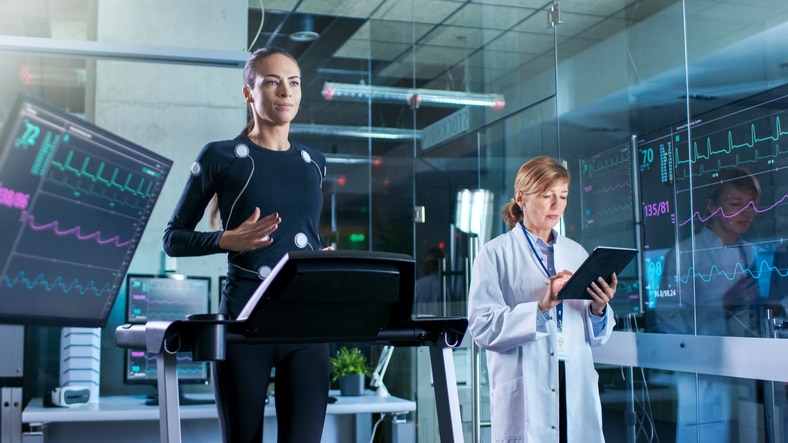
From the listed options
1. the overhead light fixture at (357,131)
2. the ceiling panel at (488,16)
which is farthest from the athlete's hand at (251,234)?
the overhead light fixture at (357,131)

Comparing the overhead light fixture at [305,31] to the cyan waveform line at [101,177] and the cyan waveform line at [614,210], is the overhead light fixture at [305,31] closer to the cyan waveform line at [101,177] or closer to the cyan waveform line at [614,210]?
the cyan waveform line at [101,177]

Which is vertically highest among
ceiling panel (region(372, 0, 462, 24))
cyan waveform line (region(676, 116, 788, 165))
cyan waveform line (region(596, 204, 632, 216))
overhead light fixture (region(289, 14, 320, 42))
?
overhead light fixture (region(289, 14, 320, 42))

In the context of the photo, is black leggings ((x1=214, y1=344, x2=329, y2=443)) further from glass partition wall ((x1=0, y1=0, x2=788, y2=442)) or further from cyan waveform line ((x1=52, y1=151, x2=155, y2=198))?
cyan waveform line ((x1=52, y1=151, x2=155, y2=198))

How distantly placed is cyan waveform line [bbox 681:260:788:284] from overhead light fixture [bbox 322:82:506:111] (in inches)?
61.0

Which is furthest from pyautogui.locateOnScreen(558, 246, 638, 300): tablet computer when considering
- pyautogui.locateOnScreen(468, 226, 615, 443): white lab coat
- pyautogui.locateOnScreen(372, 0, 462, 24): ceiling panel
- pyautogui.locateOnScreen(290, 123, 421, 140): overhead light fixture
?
pyautogui.locateOnScreen(290, 123, 421, 140): overhead light fixture

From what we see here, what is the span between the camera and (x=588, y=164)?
11.9 feet

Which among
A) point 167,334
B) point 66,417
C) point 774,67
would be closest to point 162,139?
point 66,417

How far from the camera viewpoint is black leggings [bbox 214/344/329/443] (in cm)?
175

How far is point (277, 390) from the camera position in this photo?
1.83 m

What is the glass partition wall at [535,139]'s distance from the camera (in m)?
2.80

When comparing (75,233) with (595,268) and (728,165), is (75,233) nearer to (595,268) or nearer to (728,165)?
(595,268)

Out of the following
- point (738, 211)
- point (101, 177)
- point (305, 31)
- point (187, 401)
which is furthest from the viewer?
point (305, 31)

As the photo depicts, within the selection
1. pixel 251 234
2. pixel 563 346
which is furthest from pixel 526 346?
pixel 251 234

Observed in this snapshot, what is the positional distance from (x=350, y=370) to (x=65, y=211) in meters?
1.71
